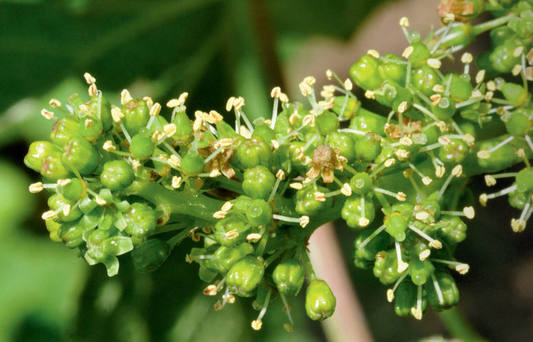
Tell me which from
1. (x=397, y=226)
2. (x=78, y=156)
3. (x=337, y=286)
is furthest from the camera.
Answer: (x=337, y=286)

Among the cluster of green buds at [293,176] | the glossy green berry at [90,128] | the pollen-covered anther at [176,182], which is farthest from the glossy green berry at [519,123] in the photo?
the glossy green berry at [90,128]

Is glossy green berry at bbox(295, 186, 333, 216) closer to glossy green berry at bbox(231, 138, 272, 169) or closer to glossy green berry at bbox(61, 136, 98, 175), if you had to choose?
glossy green berry at bbox(231, 138, 272, 169)

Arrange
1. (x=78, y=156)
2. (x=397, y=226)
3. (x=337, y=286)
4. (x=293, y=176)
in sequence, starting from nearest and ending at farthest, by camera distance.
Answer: (x=78, y=156)
(x=397, y=226)
(x=293, y=176)
(x=337, y=286)

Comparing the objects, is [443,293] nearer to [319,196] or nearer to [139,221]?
[319,196]

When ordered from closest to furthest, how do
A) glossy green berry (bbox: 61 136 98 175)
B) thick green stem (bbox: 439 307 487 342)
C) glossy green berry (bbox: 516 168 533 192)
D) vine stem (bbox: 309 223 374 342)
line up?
glossy green berry (bbox: 61 136 98 175) → glossy green berry (bbox: 516 168 533 192) → thick green stem (bbox: 439 307 487 342) → vine stem (bbox: 309 223 374 342)

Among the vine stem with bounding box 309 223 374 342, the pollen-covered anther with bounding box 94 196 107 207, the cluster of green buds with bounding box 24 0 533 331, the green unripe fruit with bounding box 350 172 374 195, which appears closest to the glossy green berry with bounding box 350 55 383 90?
the cluster of green buds with bounding box 24 0 533 331

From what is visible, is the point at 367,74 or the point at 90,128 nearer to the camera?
the point at 90,128

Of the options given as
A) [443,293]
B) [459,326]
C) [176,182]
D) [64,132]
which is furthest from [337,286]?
[64,132]
